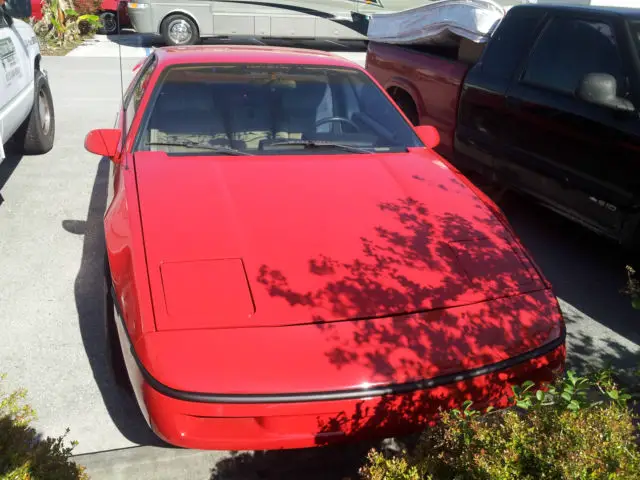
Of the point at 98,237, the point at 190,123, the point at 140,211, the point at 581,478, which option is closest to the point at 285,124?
the point at 190,123

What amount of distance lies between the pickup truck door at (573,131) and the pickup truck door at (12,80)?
397cm

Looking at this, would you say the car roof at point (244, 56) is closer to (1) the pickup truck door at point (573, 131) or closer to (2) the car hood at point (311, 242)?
(2) the car hood at point (311, 242)

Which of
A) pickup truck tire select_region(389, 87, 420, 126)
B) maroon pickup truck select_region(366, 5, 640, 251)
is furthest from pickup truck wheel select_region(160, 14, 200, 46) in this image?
maroon pickup truck select_region(366, 5, 640, 251)

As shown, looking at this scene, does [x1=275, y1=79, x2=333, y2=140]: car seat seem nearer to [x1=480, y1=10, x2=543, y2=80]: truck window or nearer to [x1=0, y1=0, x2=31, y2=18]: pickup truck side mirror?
[x1=480, y1=10, x2=543, y2=80]: truck window

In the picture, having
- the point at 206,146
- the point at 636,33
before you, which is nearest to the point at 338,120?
the point at 206,146

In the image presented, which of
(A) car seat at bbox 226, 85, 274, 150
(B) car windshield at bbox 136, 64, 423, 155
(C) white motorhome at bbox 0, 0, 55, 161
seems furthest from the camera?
(C) white motorhome at bbox 0, 0, 55, 161

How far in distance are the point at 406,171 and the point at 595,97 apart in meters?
1.45

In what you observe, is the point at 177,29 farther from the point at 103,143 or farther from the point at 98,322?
the point at 98,322

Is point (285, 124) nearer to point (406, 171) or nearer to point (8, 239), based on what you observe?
point (406, 171)

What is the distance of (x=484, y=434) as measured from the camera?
183cm

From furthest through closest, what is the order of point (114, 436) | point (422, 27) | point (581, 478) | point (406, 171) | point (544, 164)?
point (422, 27)
point (544, 164)
point (406, 171)
point (114, 436)
point (581, 478)

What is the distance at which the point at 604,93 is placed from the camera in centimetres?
399

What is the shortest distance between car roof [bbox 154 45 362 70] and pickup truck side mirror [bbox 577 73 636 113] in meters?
1.51

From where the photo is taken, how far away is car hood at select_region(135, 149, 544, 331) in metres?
2.51
